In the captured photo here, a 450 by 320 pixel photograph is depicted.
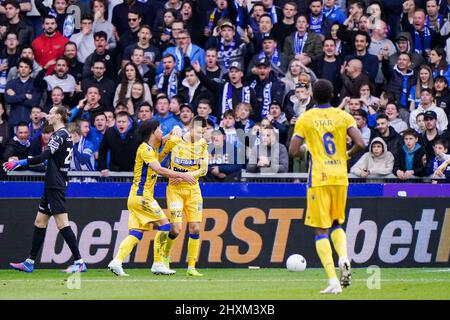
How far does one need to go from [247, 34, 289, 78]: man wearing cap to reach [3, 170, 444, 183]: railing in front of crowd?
297 cm

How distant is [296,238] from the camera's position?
18812mm

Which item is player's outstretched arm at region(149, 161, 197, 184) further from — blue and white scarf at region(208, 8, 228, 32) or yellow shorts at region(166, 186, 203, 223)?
blue and white scarf at region(208, 8, 228, 32)

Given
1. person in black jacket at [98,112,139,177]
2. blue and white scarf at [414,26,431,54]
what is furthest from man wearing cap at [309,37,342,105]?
person in black jacket at [98,112,139,177]

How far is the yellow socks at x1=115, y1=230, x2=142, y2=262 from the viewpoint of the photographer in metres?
16.3

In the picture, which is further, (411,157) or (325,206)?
(411,157)

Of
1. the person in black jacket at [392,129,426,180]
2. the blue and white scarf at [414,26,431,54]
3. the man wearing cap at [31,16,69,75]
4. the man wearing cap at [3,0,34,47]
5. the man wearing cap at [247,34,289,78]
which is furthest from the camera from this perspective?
the man wearing cap at [3,0,34,47]

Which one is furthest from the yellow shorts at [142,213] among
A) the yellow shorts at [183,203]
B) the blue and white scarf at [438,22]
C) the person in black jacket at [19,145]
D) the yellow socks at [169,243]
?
the blue and white scarf at [438,22]

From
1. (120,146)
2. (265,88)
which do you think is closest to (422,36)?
(265,88)

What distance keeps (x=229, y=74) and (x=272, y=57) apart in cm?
115

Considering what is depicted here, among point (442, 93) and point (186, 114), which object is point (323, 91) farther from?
point (442, 93)

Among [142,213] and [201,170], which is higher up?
[201,170]

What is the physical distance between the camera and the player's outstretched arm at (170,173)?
53.7 ft
